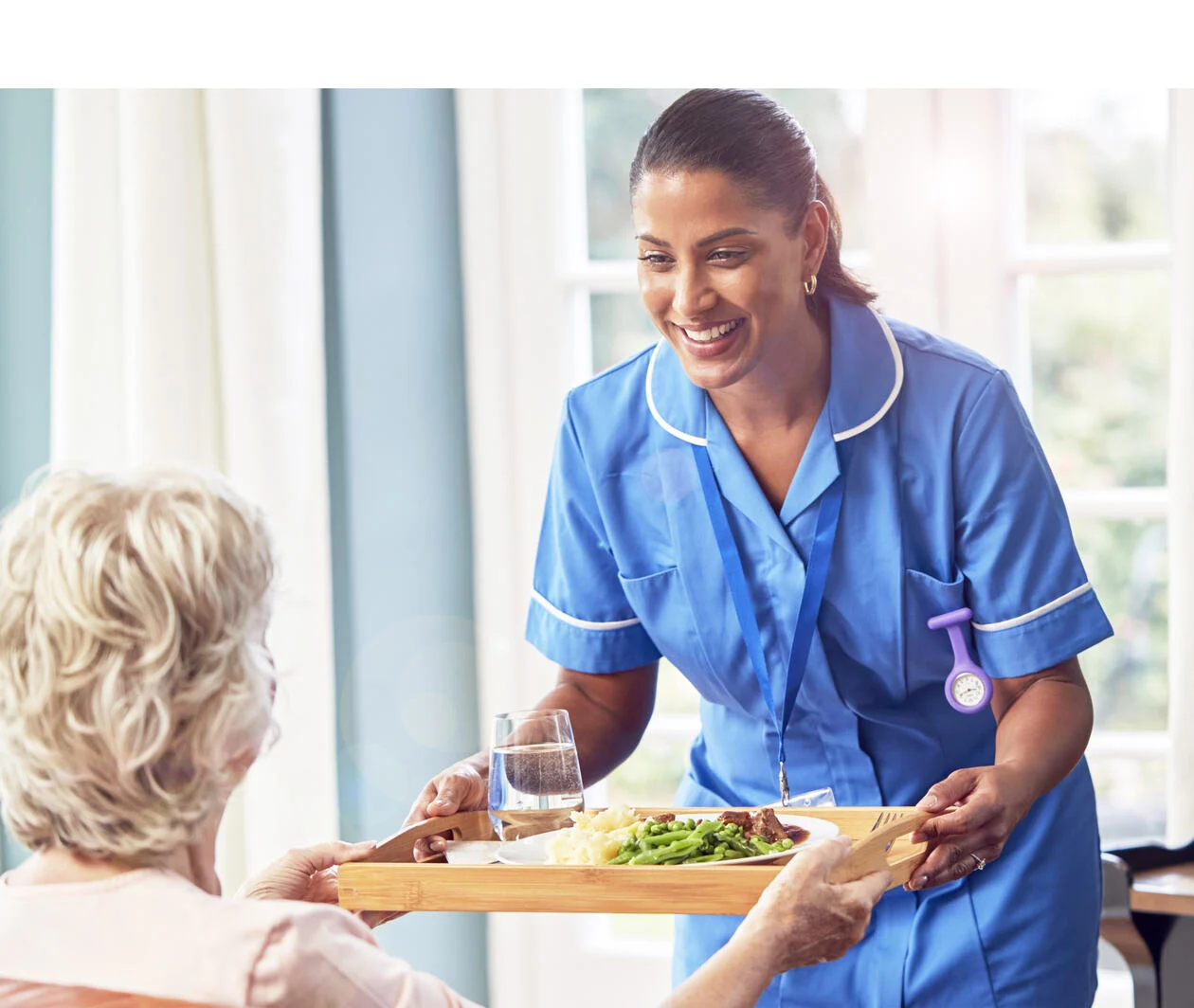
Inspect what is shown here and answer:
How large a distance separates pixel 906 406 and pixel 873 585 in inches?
8.9

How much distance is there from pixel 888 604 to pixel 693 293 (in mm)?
445

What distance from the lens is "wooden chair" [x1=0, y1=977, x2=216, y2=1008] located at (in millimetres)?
1036

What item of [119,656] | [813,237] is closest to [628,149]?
[813,237]

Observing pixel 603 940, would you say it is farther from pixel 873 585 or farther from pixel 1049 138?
pixel 1049 138

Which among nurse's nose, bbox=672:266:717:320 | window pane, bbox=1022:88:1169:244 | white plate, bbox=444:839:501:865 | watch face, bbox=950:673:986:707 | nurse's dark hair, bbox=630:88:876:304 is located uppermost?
window pane, bbox=1022:88:1169:244

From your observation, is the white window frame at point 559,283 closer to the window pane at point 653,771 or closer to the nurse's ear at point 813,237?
the window pane at point 653,771

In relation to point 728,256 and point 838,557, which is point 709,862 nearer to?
point 838,557

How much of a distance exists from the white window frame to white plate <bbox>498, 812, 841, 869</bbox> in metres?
1.41

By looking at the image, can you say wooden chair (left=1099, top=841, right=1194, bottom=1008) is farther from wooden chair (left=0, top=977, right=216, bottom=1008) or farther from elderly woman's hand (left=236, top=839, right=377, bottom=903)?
wooden chair (left=0, top=977, right=216, bottom=1008)

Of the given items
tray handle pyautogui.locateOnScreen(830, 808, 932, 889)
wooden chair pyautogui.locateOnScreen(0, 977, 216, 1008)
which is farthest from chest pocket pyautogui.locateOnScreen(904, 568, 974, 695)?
wooden chair pyautogui.locateOnScreen(0, 977, 216, 1008)

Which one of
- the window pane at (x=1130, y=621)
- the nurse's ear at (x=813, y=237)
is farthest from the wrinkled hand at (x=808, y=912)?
the window pane at (x=1130, y=621)

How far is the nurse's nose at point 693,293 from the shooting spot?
1.65m

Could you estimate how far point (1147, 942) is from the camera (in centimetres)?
208

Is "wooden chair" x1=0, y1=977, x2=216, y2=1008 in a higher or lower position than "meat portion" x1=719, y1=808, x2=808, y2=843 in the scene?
lower
